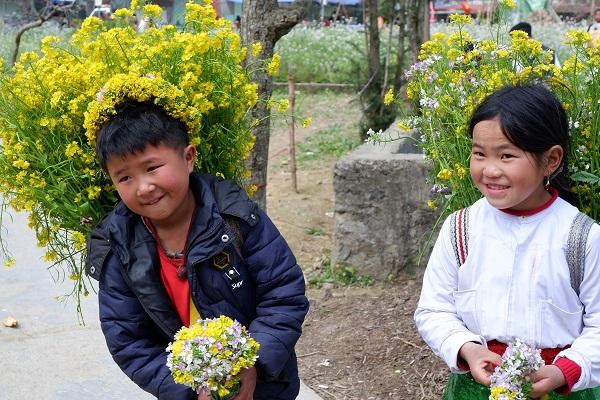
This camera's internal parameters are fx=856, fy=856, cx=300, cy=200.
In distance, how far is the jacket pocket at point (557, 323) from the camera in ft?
6.72

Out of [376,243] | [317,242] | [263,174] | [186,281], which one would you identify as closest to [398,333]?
[376,243]

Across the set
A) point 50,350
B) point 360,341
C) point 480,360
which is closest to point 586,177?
point 480,360

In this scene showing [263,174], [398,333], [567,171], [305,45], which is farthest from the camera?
[305,45]

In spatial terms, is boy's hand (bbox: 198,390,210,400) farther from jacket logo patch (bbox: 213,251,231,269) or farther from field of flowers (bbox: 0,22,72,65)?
field of flowers (bbox: 0,22,72,65)

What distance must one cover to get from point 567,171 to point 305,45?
634 inches

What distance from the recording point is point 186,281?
7.70ft

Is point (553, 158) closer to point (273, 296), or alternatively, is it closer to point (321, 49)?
point (273, 296)

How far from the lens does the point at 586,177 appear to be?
2.47 metres

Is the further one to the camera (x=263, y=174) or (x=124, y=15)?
(x=263, y=174)

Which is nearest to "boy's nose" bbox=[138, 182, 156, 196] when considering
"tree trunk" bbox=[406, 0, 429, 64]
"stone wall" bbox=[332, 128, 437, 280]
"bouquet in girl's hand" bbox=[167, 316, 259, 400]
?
"bouquet in girl's hand" bbox=[167, 316, 259, 400]

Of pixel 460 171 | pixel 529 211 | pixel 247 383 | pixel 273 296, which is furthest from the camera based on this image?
pixel 460 171

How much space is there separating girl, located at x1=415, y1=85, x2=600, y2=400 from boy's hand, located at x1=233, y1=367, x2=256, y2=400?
467 mm

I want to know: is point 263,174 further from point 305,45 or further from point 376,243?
point 305,45

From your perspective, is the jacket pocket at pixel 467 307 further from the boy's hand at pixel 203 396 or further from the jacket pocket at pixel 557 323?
the boy's hand at pixel 203 396
